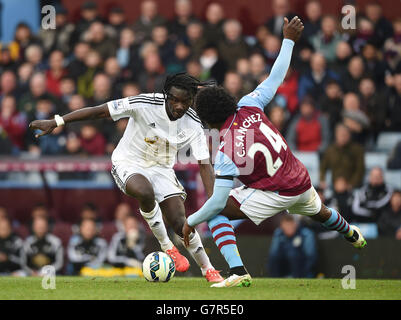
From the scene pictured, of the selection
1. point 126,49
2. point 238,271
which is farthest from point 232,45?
point 238,271

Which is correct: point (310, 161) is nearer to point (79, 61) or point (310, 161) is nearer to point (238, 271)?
point (79, 61)

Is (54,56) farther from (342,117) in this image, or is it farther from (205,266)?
(205,266)

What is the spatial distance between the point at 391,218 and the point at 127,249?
401 centimetres

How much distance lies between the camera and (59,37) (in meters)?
16.8

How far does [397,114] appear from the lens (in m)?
13.9

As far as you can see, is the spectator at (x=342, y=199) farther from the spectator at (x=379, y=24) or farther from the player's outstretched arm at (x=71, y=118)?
the player's outstretched arm at (x=71, y=118)

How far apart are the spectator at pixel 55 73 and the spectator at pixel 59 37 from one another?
1.59ft

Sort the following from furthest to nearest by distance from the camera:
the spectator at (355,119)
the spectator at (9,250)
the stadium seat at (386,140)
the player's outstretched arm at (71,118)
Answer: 1. the stadium seat at (386,140)
2. the spectator at (355,119)
3. the spectator at (9,250)
4. the player's outstretched arm at (71,118)

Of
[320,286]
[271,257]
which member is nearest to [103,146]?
[271,257]

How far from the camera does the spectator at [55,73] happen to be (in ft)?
52.1

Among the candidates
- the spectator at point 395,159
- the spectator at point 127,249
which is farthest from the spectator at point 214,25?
the spectator at point 127,249

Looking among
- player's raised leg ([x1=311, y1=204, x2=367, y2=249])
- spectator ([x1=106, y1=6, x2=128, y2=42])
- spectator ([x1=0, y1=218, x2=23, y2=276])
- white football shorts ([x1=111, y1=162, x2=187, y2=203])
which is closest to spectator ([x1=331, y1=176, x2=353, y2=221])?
player's raised leg ([x1=311, y1=204, x2=367, y2=249])

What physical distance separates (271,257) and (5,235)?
4.35 m

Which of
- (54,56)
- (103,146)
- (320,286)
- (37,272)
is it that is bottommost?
(37,272)
